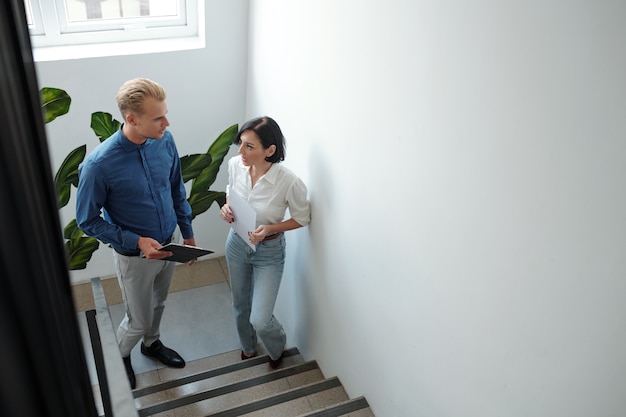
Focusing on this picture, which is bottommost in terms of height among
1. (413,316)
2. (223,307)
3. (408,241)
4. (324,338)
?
(223,307)

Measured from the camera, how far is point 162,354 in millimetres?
3920

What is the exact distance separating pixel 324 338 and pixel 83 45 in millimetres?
2553

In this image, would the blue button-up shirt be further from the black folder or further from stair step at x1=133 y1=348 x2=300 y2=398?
stair step at x1=133 y1=348 x2=300 y2=398

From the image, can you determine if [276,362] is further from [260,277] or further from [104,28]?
[104,28]

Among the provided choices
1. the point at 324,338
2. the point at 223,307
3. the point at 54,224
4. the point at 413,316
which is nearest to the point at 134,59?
the point at 223,307

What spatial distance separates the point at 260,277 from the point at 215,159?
48.7 inches

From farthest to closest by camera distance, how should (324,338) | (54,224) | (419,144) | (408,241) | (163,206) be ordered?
(324,338)
(163,206)
(408,241)
(419,144)
(54,224)

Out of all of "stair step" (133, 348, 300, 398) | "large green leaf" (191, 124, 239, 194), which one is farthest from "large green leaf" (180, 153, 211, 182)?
"stair step" (133, 348, 300, 398)

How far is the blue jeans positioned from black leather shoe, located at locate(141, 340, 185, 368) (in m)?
0.66

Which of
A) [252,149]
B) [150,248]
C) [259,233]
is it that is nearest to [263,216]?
[259,233]

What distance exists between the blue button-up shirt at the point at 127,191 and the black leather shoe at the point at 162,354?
41.3 inches

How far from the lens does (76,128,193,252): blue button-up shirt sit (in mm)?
2811

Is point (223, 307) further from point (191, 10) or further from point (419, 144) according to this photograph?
point (419, 144)

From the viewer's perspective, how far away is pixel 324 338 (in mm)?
3590
